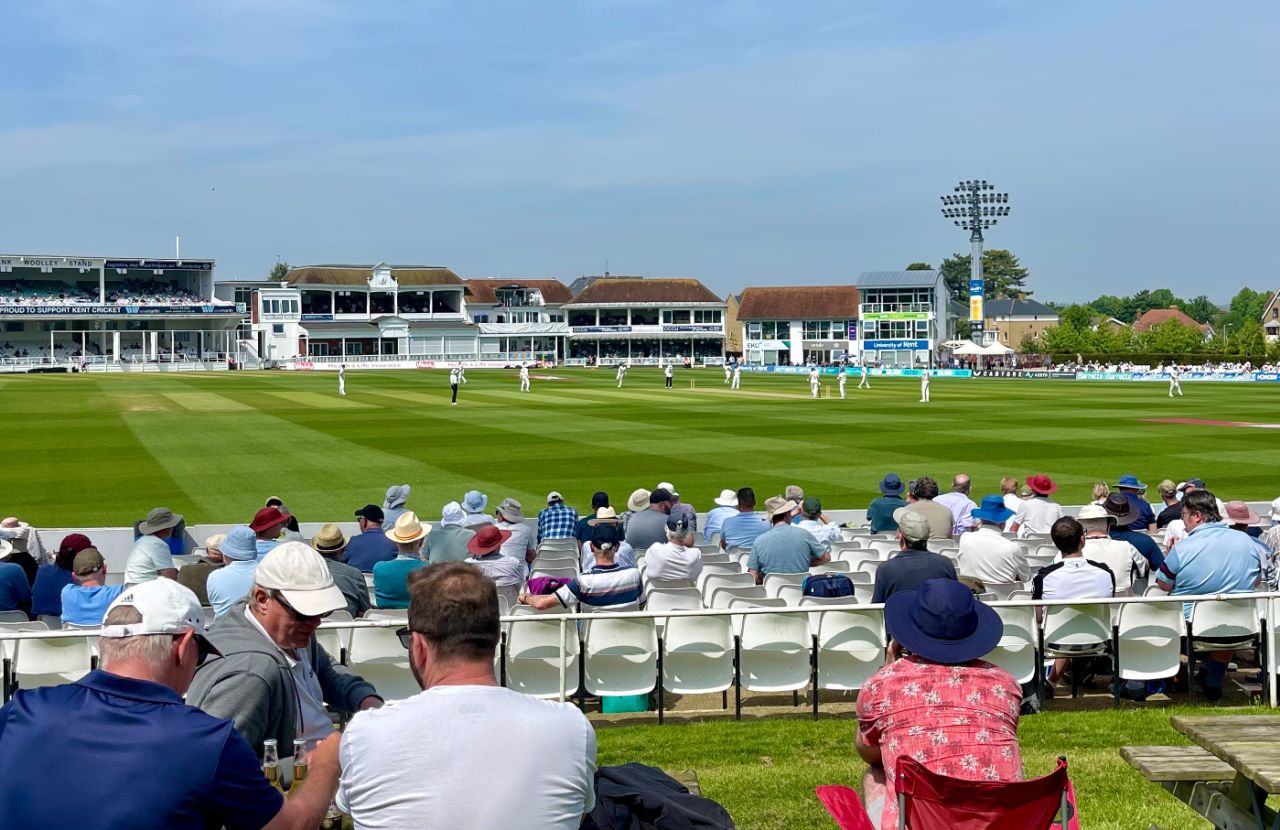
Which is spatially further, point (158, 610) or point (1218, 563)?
point (1218, 563)

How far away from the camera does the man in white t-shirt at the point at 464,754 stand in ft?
11.0

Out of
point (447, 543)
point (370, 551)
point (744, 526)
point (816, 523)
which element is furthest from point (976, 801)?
point (744, 526)

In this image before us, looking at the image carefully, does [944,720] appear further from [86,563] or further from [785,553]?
[86,563]

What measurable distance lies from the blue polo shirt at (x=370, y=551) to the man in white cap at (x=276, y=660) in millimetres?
6673

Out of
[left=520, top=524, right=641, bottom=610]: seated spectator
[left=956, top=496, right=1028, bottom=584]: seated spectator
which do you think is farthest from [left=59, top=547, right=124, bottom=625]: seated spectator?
[left=956, top=496, right=1028, bottom=584]: seated spectator

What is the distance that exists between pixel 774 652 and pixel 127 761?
568 centimetres

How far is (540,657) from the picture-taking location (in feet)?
26.3

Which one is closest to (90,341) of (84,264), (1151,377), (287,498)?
(84,264)

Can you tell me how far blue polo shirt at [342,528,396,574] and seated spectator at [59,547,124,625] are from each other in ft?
9.67

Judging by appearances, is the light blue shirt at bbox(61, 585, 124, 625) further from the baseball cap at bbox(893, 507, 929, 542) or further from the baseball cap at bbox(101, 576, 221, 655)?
the baseball cap at bbox(893, 507, 929, 542)

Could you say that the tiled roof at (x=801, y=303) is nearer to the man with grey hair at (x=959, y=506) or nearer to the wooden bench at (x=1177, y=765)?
the man with grey hair at (x=959, y=506)

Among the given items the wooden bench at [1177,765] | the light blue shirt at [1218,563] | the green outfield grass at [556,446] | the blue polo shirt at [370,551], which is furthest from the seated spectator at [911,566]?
the green outfield grass at [556,446]

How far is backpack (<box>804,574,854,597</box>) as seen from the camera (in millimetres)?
9141

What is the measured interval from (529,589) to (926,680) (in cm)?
477
